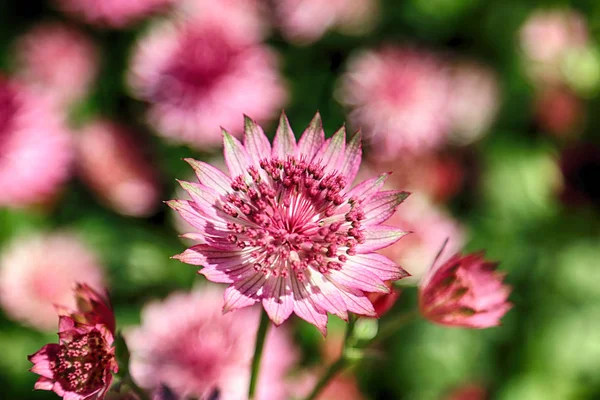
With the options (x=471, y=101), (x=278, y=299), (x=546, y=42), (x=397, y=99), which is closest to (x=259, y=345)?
(x=278, y=299)

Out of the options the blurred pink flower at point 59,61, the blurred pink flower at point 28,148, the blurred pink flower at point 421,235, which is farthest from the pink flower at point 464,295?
the blurred pink flower at point 59,61

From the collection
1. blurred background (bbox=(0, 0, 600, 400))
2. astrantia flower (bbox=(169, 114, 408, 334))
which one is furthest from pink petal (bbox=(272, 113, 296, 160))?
blurred background (bbox=(0, 0, 600, 400))

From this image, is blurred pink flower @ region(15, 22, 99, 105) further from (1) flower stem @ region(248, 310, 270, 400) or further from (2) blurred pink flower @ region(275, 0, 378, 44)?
(1) flower stem @ region(248, 310, 270, 400)

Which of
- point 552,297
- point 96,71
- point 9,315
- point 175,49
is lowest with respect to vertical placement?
point 552,297

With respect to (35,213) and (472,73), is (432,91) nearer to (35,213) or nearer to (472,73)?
(472,73)

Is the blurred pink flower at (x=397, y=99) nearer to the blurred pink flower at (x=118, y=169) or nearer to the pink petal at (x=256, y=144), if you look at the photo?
the blurred pink flower at (x=118, y=169)

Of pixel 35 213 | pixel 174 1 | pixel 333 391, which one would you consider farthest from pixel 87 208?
pixel 333 391
